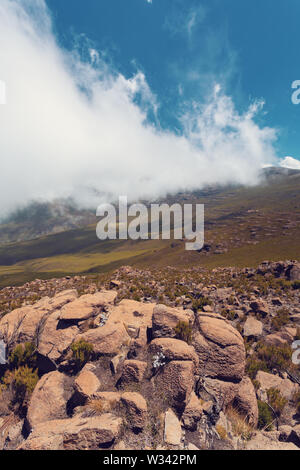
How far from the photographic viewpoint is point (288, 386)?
834cm

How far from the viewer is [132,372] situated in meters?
7.14

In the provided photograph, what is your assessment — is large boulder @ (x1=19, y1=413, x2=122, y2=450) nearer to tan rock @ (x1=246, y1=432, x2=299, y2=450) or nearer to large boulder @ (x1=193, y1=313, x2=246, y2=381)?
large boulder @ (x1=193, y1=313, x2=246, y2=381)

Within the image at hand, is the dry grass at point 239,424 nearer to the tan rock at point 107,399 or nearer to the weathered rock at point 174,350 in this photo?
the weathered rock at point 174,350

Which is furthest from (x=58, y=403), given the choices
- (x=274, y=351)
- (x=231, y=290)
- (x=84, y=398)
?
(x=231, y=290)

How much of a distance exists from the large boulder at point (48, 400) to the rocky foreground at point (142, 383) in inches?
1.3

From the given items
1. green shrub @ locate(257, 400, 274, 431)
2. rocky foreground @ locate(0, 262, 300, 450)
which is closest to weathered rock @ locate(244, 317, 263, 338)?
rocky foreground @ locate(0, 262, 300, 450)

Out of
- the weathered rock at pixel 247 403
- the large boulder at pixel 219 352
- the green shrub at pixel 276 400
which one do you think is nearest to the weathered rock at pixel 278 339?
the green shrub at pixel 276 400

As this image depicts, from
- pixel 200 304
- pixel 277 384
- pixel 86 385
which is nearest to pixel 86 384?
pixel 86 385

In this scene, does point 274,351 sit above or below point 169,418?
below

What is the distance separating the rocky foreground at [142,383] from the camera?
18.4ft

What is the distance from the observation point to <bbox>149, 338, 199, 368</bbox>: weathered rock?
741cm

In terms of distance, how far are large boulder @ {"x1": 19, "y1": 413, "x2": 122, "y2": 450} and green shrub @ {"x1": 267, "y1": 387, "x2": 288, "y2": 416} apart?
619 centimetres

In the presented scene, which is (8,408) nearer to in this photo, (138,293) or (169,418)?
(169,418)
